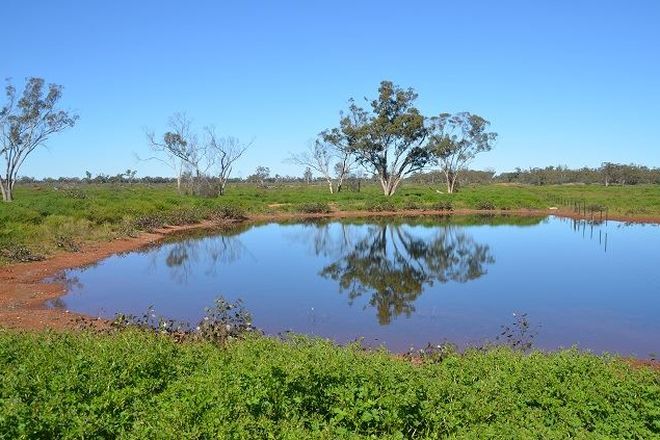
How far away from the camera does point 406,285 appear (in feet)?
51.9

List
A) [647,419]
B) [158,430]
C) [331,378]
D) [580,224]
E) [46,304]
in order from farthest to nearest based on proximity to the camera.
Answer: [580,224] < [46,304] < [331,378] < [647,419] < [158,430]

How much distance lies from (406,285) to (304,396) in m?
10.7

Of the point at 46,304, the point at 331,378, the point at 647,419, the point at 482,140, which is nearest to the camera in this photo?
the point at 647,419

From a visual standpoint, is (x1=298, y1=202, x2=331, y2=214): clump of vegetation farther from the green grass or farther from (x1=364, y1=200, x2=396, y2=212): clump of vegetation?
the green grass

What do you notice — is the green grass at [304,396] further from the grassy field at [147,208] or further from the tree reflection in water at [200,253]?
the grassy field at [147,208]

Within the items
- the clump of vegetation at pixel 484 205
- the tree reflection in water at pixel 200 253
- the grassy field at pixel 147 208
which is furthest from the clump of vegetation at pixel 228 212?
the clump of vegetation at pixel 484 205

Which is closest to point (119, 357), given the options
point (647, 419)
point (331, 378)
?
point (331, 378)

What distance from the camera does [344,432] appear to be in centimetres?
473

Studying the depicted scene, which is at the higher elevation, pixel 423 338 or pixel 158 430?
pixel 158 430

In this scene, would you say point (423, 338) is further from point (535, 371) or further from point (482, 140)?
point (482, 140)

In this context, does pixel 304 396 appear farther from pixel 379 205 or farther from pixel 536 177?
pixel 536 177

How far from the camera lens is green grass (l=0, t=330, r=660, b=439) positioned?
4.71 metres

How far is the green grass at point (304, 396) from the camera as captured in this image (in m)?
4.71

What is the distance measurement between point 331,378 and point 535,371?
8.21 ft
